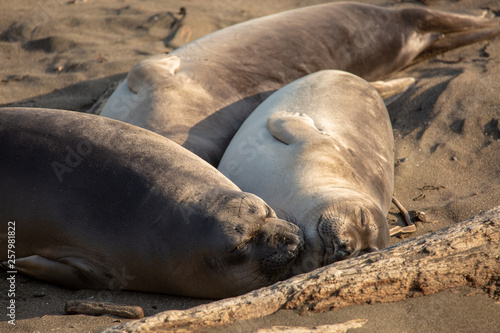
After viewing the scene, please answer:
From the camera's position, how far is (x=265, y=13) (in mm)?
7117

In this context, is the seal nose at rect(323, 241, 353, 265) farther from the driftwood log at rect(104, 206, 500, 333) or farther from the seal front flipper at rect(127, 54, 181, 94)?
the seal front flipper at rect(127, 54, 181, 94)

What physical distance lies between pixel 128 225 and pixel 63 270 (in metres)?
0.42

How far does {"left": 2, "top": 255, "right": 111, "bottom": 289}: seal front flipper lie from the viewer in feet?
9.03

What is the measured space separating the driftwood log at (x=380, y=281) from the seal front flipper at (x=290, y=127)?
134 cm

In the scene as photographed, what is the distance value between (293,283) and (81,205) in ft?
3.89

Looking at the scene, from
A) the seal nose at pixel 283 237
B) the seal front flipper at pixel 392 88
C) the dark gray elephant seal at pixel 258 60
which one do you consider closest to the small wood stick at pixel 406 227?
the seal nose at pixel 283 237

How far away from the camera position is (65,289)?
111 inches

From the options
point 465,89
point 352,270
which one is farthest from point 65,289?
point 465,89

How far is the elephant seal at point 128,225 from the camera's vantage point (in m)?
2.66

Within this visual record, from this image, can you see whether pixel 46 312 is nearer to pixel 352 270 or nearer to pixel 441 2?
pixel 352 270

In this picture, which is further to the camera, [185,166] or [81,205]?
[185,166]

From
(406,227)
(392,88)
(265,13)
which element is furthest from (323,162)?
(265,13)

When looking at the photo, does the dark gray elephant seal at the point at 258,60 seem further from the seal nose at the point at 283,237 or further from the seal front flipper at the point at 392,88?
the seal nose at the point at 283,237

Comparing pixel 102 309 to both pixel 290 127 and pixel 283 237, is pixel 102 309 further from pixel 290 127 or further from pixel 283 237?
pixel 290 127
